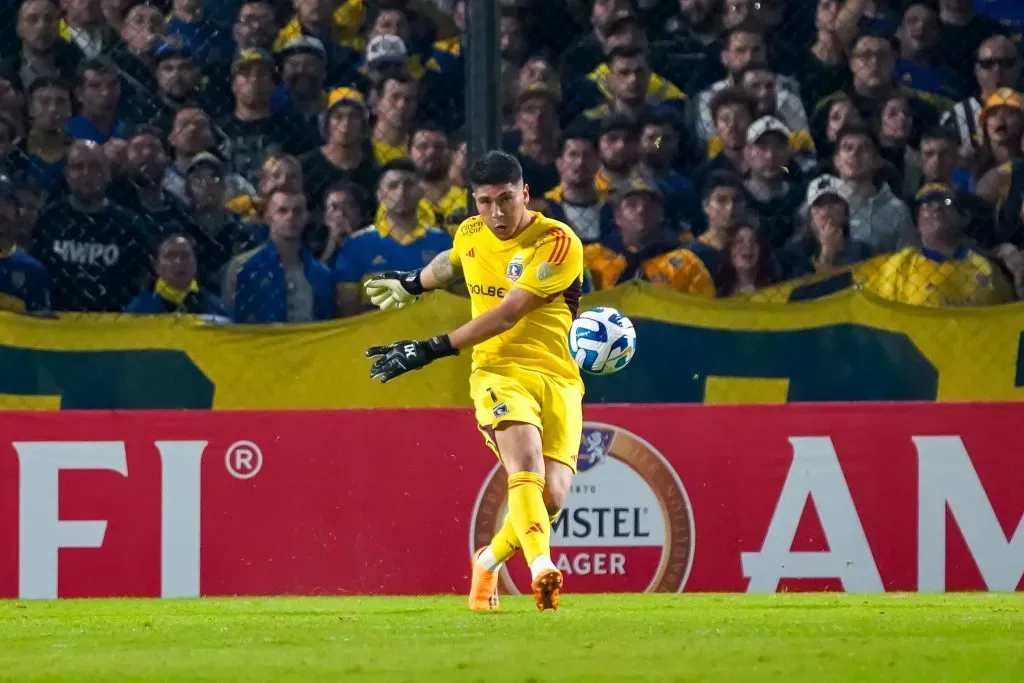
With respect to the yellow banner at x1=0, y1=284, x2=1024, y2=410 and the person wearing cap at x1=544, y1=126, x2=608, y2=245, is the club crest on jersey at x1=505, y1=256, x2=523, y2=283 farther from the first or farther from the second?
the person wearing cap at x1=544, y1=126, x2=608, y2=245

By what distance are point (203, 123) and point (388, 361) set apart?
344cm

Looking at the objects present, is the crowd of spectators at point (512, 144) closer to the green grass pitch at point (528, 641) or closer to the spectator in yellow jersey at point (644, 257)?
the spectator in yellow jersey at point (644, 257)

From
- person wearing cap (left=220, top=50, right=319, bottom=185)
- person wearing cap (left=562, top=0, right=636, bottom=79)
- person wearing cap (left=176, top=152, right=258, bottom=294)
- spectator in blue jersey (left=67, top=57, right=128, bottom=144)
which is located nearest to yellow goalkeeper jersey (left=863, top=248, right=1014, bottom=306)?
person wearing cap (left=562, top=0, right=636, bottom=79)

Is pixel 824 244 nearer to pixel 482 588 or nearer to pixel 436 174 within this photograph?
pixel 436 174

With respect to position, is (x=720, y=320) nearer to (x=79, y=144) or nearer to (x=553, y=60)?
(x=553, y=60)

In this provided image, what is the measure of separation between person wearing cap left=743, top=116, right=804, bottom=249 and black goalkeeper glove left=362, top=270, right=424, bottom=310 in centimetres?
265

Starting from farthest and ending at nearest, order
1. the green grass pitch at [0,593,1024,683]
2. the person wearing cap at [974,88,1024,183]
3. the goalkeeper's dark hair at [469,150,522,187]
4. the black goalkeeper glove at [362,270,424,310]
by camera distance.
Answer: the person wearing cap at [974,88,1024,183]
the black goalkeeper glove at [362,270,424,310]
the goalkeeper's dark hair at [469,150,522,187]
the green grass pitch at [0,593,1024,683]

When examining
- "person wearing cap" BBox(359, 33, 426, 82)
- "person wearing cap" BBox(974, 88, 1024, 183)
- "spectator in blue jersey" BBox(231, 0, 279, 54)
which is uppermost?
"spectator in blue jersey" BBox(231, 0, 279, 54)

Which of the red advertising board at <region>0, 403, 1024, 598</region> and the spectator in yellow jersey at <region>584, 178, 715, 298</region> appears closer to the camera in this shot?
the red advertising board at <region>0, 403, 1024, 598</region>

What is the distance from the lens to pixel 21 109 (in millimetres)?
9258

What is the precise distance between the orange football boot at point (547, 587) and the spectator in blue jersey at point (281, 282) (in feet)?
10.1

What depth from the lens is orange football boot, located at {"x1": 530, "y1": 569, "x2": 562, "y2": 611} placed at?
20.1ft

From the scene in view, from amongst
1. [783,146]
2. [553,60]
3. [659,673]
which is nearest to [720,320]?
[783,146]

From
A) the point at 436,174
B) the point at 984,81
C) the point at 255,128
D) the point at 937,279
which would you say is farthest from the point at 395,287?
the point at 984,81
